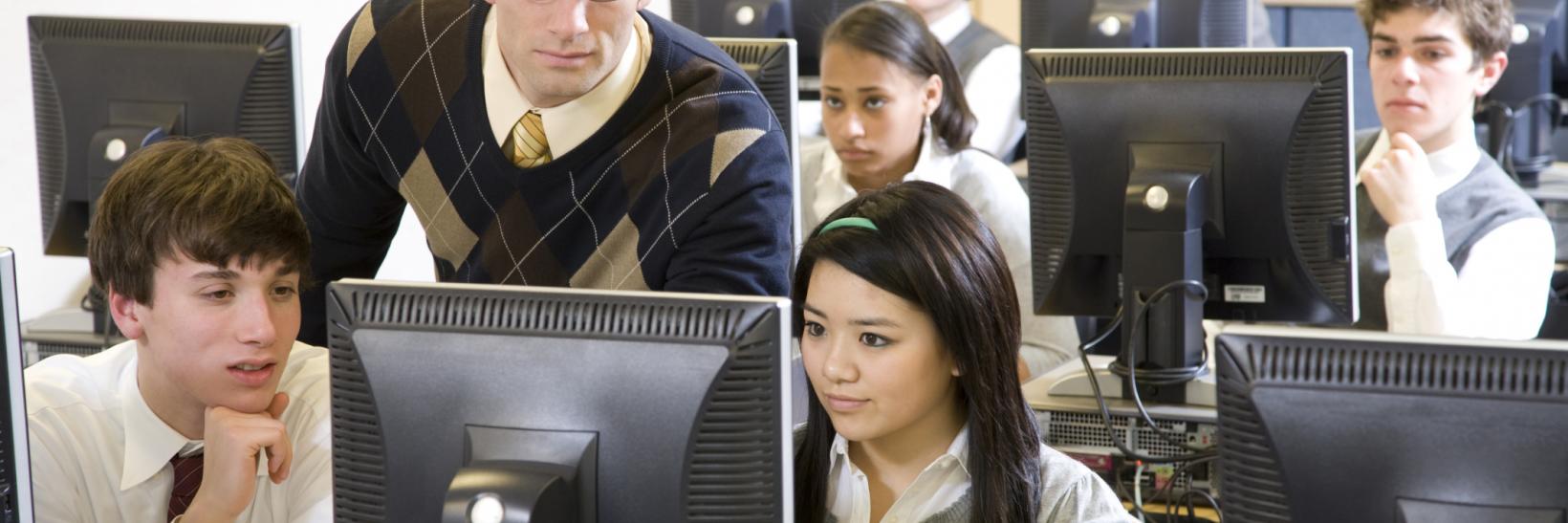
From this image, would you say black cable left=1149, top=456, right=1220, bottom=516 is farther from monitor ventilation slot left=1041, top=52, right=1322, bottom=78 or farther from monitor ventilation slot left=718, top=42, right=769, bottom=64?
monitor ventilation slot left=718, top=42, right=769, bottom=64

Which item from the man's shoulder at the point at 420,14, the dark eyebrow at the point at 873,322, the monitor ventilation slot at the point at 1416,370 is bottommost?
the monitor ventilation slot at the point at 1416,370

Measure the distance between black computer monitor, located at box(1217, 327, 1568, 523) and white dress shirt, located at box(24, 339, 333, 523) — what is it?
2.75 ft

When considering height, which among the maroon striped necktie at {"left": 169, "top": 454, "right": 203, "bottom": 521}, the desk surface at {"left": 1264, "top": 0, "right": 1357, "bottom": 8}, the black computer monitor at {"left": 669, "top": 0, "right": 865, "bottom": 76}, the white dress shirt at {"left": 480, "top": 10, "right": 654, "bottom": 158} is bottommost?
the maroon striped necktie at {"left": 169, "top": 454, "right": 203, "bottom": 521}

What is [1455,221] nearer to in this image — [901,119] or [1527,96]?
[901,119]

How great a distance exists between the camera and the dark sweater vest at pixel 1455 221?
2346 mm

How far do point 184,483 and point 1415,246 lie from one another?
1.55 meters

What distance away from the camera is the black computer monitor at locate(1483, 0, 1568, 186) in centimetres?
337

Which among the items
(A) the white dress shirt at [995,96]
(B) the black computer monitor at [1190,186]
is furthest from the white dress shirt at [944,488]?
(A) the white dress shirt at [995,96]

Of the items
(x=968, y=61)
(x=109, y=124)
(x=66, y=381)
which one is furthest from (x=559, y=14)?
(x=968, y=61)

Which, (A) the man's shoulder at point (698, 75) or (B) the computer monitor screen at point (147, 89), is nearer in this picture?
(A) the man's shoulder at point (698, 75)

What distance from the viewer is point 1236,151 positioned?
6.26 feet

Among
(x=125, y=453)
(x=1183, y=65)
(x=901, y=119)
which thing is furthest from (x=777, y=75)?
(x=125, y=453)

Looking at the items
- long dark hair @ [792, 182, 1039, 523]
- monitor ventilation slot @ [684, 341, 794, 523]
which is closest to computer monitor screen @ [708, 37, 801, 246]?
long dark hair @ [792, 182, 1039, 523]

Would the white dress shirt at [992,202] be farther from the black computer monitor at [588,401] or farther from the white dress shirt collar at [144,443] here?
the black computer monitor at [588,401]
